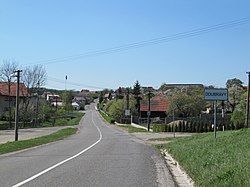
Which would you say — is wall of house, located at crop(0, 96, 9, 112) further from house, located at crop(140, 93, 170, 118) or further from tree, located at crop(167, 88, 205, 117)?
tree, located at crop(167, 88, 205, 117)

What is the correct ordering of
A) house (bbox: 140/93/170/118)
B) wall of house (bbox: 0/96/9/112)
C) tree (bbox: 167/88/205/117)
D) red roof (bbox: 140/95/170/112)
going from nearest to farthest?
tree (bbox: 167/88/205/117), wall of house (bbox: 0/96/9/112), red roof (bbox: 140/95/170/112), house (bbox: 140/93/170/118)

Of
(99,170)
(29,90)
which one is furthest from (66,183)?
(29,90)

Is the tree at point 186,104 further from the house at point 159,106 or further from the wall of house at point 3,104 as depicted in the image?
the wall of house at point 3,104

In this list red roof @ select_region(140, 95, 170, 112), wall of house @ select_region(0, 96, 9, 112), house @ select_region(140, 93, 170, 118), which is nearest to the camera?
wall of house @ select_region(0, 96, 9, 112)

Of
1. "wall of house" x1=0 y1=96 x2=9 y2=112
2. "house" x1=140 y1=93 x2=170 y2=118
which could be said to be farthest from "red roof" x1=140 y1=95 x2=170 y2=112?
"wall of house" x1=0 y1=96 x2=9 y2=112

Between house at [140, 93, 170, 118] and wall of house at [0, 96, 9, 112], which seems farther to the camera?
house at [140, 93, 170, 118]

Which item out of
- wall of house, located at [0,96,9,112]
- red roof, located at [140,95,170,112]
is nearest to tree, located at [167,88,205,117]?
red roof, located at [140,95,170,112]

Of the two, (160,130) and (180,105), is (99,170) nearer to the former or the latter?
(160,130)

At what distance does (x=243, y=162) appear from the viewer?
408 inches

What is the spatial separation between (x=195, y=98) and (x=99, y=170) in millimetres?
85806

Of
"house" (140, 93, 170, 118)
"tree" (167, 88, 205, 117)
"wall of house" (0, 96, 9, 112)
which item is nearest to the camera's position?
"tree" (167, 88, 205, 117)

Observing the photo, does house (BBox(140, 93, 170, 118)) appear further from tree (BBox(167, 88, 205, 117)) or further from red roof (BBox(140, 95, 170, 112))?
tree (BBox(167, 88, 205, 117))

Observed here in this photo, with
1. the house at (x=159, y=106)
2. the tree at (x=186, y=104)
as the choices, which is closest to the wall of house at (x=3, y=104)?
the house at (x=159, y=106)

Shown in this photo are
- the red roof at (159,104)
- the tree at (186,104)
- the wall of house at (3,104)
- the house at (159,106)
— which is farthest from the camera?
the house at (159,106)
